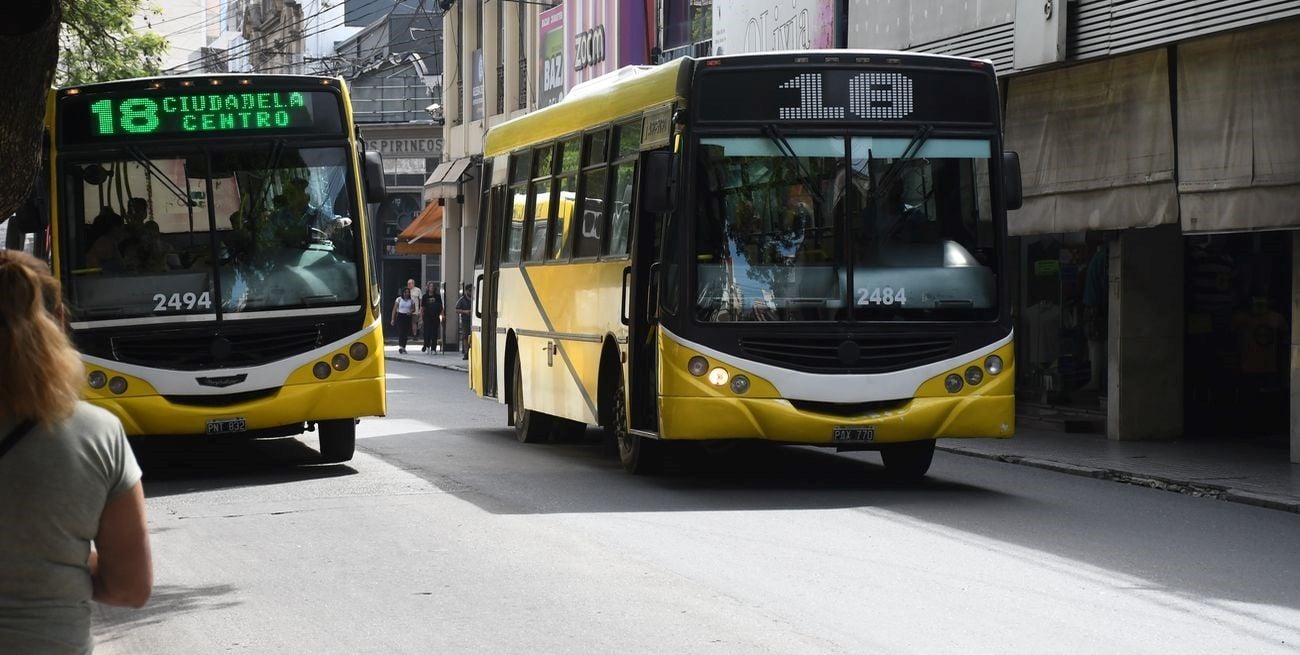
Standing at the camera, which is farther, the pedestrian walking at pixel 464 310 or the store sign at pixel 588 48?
the pedestrian walking at pixel 464 310

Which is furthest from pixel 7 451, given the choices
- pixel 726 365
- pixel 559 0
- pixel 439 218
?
pixel 439 218

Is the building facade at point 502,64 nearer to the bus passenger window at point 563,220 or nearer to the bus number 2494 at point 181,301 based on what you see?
the bus passenger window at point 563,220

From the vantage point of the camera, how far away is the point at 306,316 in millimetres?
14453

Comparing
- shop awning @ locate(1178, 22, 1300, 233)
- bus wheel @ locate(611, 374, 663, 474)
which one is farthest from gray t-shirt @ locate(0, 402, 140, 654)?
shop awning @ locate(1178, 22, 1300, 233)

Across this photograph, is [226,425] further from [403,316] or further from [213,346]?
[403,316]

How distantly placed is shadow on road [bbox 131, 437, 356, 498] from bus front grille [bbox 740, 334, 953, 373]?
153 inches

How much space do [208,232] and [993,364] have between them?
582 centimetres

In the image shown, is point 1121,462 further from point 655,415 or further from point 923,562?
point 923,562

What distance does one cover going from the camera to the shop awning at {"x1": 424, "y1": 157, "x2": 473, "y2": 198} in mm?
45562

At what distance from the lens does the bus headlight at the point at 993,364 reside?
43.4ft

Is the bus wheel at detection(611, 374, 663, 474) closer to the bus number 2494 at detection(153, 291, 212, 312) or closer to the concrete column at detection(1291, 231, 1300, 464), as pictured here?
the bus number 2494 at detection(153, 291, 212, 312)

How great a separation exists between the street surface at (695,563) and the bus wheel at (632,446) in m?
0.16

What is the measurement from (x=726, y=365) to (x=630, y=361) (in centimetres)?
Result: 111

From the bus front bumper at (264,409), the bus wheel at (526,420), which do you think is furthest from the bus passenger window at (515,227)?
the bus front bumper at (264,409)
